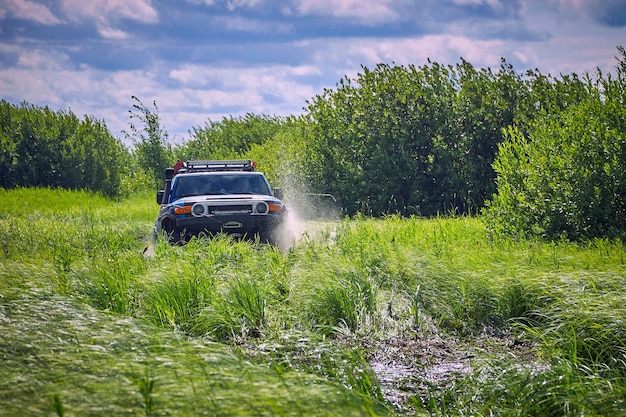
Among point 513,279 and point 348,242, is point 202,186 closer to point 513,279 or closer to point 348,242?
point 348,242

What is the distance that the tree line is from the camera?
11375mm

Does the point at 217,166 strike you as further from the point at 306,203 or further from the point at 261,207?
the point at 306,203

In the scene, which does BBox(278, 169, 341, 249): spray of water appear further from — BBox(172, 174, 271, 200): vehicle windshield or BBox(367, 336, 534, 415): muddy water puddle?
BBox(367, 336, 534, 415): muddy water puddle

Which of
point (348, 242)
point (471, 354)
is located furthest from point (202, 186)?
point (471, 354)

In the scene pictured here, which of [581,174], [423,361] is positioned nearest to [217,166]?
[581,174]

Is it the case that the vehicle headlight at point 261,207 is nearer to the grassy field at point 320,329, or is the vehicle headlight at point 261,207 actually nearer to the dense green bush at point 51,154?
the grassy field at point 320,329

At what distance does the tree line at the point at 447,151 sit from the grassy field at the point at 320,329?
1.04 meters

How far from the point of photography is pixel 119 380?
3.55 meters

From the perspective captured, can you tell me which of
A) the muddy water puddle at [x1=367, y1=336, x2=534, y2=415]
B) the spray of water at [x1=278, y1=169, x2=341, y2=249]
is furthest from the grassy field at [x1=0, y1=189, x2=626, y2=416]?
the spray of water at [x1=278, y1=169, x2=341, y2=249]

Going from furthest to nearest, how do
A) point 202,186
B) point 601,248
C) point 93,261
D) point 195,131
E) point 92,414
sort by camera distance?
point 195,131, point 202,186, point 601,248, point 93,261, point 92,414

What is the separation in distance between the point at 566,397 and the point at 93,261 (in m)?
5.79

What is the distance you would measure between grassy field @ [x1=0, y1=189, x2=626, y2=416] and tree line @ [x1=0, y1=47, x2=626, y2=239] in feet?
3.43

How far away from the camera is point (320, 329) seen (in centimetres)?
707

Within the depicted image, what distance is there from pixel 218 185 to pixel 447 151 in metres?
7.93
